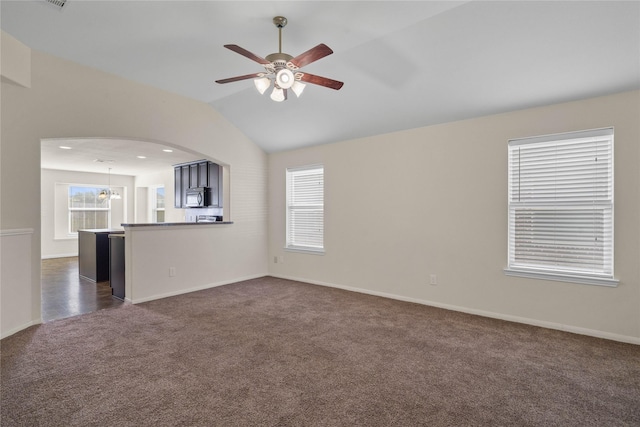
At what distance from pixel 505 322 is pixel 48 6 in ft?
16.9

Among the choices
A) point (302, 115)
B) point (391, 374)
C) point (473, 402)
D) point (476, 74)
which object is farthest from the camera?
point (302, 115)

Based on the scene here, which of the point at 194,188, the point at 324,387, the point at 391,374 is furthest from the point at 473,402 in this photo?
the point at 194,188

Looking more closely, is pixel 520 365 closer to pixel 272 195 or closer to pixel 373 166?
pixel 373 166

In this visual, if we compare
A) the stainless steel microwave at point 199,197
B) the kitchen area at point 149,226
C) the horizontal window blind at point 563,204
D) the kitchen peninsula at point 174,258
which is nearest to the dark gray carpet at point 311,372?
the kitchen peninsula at point 174,258

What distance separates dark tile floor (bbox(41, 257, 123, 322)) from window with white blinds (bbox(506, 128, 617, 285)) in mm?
4965

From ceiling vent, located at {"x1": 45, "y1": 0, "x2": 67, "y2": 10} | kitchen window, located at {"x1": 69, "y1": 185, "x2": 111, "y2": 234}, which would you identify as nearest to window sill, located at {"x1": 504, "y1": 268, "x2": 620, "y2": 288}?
ceiling vent, located at {"x1": 45, "y1": 0, "x2": 67, "y2": 10}

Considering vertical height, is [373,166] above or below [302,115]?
below

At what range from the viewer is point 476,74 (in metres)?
3.08

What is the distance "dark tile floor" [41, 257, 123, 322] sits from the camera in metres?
3.82

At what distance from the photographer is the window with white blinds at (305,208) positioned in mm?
5254

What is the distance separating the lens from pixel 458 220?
3811 millimetres

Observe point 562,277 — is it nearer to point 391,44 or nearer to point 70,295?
point 391,44

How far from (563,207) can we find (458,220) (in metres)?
1.01

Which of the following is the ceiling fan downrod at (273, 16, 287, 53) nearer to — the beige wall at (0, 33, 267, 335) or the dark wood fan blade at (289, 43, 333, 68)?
the dark wood fan blade at (289, 43, 333, 68)
